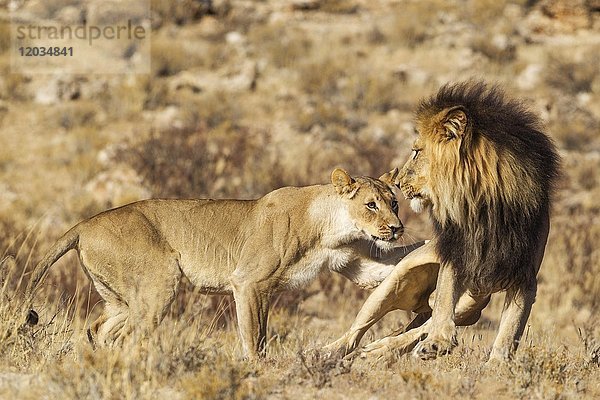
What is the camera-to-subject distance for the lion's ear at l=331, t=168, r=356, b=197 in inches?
297

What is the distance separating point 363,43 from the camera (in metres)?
24.4

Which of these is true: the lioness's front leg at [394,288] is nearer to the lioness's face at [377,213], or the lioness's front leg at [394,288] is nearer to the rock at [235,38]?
the lioness's face at [377,213]

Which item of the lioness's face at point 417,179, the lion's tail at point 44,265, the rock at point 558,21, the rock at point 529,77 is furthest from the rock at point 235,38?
the lioness's face at point 417,179

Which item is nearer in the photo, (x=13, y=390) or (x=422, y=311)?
(x=13, y=390)

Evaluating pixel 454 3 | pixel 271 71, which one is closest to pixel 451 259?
pixel 271 71

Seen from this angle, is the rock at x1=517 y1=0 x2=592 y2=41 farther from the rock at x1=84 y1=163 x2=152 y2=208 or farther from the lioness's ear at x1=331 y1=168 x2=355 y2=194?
the lioness's ear at x1=331 y1=168 x2=355 y2=194

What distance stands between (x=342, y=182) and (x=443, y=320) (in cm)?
157

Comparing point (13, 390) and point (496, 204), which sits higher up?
point (496, 204)

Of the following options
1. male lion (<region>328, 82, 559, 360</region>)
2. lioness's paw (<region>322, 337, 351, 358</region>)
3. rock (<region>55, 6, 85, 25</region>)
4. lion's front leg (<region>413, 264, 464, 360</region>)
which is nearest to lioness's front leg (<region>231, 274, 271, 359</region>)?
lioness's paw (<region>322, 337, 351, 358</region>)

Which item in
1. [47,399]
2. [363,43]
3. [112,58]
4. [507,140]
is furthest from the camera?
[363,43]

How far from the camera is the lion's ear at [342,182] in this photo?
7.54 metres

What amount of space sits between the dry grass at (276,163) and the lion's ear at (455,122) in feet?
4.67

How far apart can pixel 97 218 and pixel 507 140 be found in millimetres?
2961

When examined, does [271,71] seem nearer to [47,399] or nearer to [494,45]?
[494,45]
